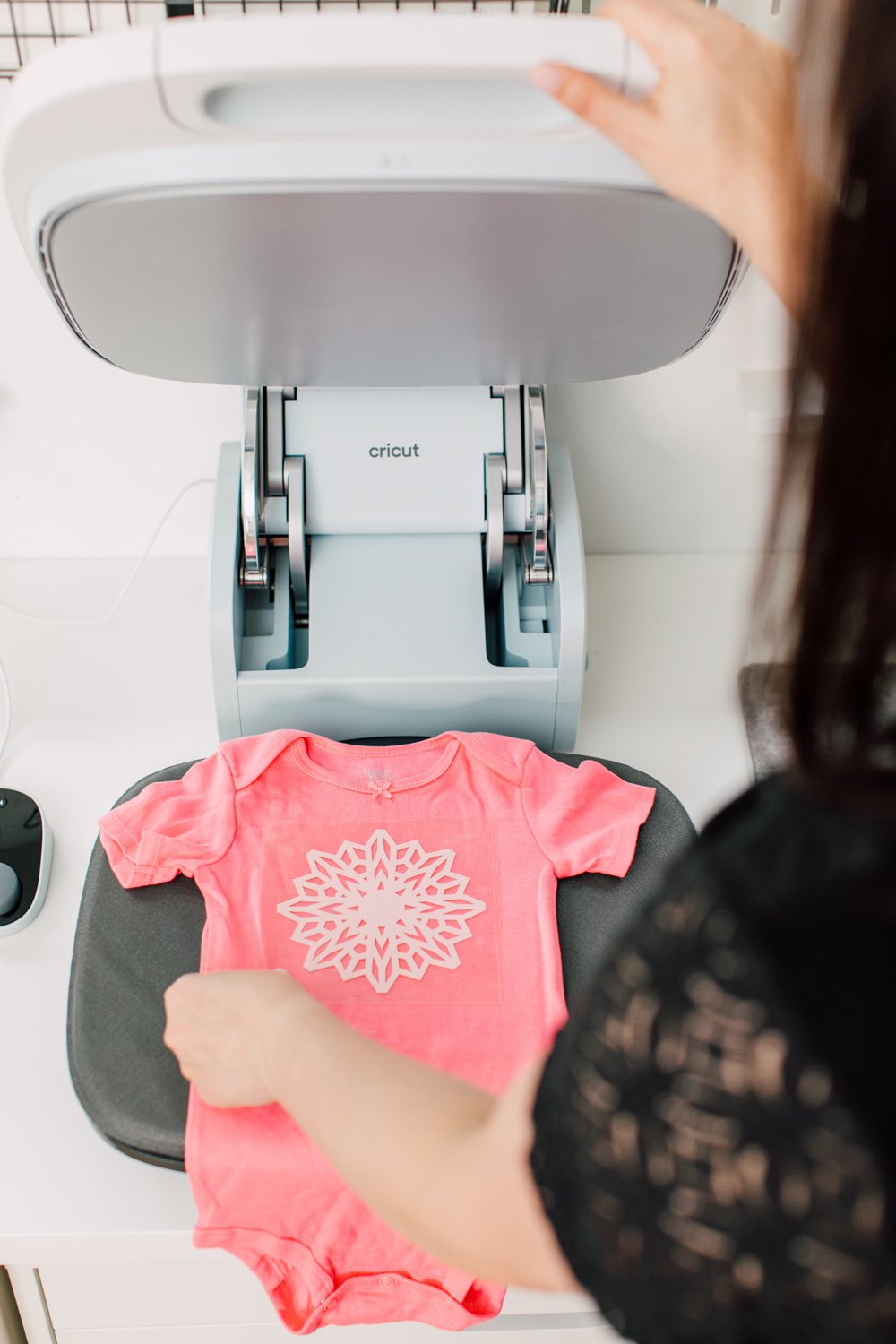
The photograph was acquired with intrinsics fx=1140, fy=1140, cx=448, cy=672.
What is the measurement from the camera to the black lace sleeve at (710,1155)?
1.16 feet

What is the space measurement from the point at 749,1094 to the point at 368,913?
0.52 m

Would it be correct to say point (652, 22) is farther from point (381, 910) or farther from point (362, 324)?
point (381, 910)

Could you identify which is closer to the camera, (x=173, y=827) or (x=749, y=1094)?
(x=749, y=1094)

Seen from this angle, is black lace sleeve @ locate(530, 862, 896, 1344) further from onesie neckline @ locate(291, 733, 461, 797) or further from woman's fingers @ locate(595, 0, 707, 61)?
onesie neckline @ locate(291, 733, 461, 797)

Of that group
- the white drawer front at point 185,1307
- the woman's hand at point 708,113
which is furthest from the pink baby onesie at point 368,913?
the woman's hand at point 708,113

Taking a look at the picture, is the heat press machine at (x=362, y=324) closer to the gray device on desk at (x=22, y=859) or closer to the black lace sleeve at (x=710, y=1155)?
the gray device on desk at (x=22, y=859)

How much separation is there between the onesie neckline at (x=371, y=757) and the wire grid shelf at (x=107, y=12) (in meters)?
0.59

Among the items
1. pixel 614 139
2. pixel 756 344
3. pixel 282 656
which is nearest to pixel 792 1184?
pixel 614 139

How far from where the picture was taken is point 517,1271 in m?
0.48

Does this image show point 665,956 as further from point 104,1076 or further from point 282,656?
point 282,656

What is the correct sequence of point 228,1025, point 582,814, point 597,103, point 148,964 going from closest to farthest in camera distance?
point 597,103 < point 228,1025 < point 148,964 < point 582,814

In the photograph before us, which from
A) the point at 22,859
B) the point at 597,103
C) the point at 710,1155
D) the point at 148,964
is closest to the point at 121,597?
the point at 22,859

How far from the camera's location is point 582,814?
0.92 meters

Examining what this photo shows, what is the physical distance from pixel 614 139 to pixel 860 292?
0.96ft
